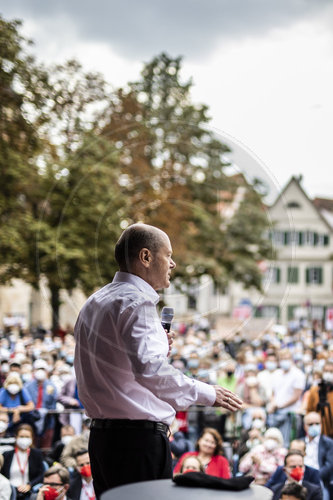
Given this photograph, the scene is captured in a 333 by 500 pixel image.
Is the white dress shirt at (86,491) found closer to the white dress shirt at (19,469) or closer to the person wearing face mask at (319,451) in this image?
the white dress shirt at (19,469)

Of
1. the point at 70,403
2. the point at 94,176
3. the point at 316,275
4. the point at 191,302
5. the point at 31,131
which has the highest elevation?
the point at 316,275

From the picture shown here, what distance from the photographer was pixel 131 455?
2.35 metres

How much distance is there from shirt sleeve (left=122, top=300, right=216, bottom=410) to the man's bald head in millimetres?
232

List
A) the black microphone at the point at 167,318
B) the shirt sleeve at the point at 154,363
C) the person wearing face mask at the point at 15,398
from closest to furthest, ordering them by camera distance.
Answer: the shirt sleeve at the point at 154,363
the black microphone at the point at 167,318
the person wearing face mask at the point at 15,398

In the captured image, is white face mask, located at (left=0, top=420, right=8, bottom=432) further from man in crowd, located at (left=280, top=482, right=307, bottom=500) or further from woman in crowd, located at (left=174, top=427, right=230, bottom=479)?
man in crowd, located at (left=280, top=482, right=307, bottom=500)

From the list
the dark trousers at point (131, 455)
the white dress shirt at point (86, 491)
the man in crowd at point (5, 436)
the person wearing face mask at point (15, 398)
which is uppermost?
the dark trousers at point (131, 455)

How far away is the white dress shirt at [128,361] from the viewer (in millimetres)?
2211

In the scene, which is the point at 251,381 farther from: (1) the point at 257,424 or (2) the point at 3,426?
(2) the point at 3,426

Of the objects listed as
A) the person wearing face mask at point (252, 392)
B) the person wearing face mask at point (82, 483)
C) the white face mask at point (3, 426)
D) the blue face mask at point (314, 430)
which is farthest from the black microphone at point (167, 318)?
the person wearing face mask at point (252, 392)

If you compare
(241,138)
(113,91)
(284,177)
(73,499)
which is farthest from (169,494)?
(113,91)

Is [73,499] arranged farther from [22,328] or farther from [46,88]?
[22,328]

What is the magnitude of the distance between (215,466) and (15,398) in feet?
9.75

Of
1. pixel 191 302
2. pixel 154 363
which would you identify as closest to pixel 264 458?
pixel 191 302

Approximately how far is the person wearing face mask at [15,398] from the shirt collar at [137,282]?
5.79 metres
